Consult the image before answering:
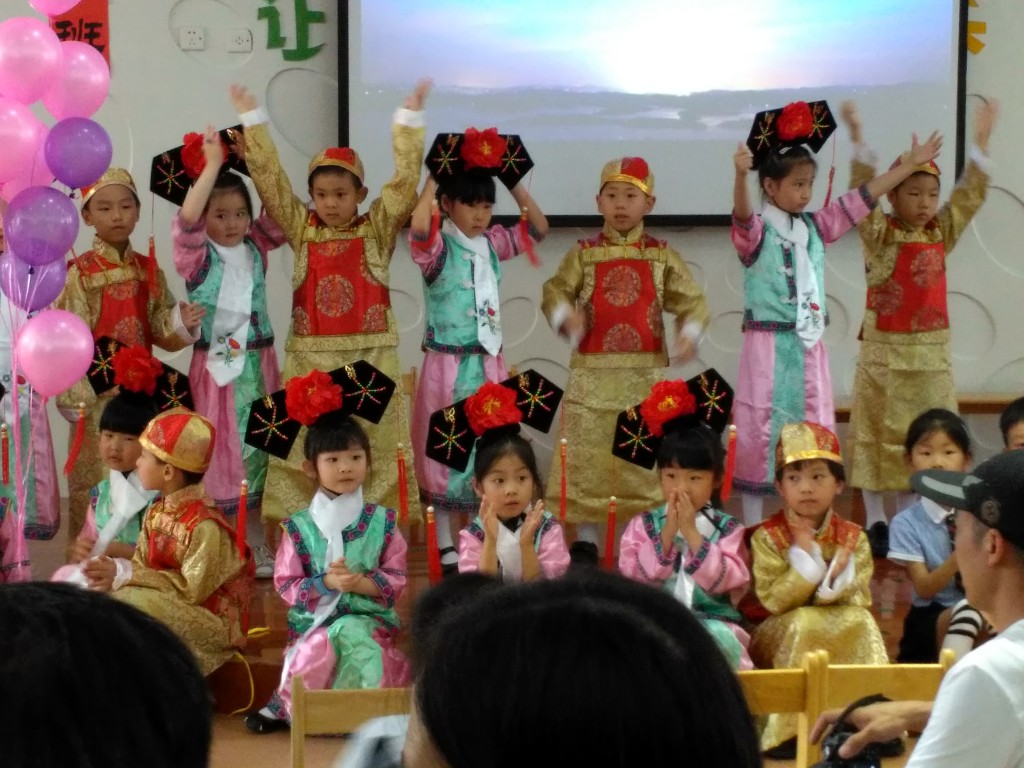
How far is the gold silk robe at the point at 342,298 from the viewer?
3826mm

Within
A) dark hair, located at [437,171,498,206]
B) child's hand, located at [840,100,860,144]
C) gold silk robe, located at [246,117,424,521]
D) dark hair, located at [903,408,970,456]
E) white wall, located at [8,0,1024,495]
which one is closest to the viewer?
dark hair, located at [903,408,970,456]

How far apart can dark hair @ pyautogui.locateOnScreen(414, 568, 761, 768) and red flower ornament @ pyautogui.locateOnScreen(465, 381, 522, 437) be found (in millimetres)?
2469

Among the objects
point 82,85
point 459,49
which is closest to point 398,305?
point 459,49

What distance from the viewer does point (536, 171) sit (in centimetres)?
483

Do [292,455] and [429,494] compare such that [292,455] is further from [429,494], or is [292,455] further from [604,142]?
[604,142]

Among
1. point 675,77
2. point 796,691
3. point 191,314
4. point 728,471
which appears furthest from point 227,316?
point 796,691

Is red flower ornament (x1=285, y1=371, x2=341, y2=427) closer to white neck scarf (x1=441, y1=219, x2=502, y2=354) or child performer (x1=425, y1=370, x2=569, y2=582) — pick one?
child performer (x1=425, y1=370, x2=569, y2=582)

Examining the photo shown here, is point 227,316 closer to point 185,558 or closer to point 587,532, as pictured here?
point 185,558

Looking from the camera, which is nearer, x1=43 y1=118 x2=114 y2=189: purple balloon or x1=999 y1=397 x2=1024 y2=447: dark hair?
x1=43 y1=118 x2=114 y2=189: purple balloon

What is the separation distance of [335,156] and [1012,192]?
104 inches

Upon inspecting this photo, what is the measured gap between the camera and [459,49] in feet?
15.8

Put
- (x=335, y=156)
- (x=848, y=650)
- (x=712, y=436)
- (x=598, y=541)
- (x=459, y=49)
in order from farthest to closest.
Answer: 1. (x=459, y=49)
2. (x=598, y=541)
3. (x=335, y=156)
4. (x=712, y=436)
5. (x=848, y=650)

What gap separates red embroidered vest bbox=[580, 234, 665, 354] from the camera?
4.04 metres

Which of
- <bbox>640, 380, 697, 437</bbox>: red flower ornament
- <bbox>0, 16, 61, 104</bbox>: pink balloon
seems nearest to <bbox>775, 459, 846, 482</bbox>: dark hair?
<bbox>640, 380, 697, 437</bbox>: red flower ornament
